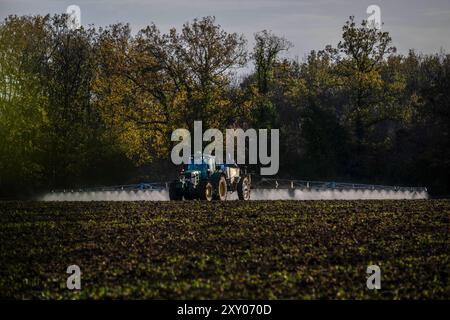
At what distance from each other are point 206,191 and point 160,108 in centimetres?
2547

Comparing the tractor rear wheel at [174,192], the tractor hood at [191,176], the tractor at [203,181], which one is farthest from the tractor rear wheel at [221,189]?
the tractor rear wheel at [174,192]

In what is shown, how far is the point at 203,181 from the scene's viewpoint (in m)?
38.9

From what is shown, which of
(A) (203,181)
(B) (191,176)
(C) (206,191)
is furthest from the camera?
(A) (203,181)

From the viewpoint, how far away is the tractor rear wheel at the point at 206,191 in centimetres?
3853

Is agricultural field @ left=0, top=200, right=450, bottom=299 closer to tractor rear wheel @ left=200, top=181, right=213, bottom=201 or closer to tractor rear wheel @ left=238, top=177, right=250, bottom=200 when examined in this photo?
tractor rear wheel @ left=200, top=181, right=213, bottom=201

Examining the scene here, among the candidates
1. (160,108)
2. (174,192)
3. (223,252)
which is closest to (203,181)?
(174,192)

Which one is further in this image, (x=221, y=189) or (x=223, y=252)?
(x=221, y=189)

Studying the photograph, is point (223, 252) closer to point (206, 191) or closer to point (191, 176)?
point (206, 191)

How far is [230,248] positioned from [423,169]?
4493cm

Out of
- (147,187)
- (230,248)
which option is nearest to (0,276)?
(230,248)

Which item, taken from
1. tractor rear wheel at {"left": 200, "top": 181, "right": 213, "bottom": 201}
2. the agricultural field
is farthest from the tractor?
the agricultural field

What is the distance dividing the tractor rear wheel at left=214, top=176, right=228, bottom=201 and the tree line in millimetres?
20961

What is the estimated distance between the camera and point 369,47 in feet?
231
